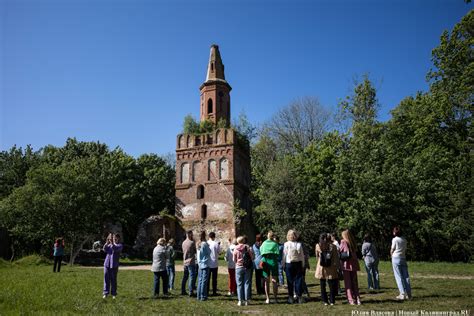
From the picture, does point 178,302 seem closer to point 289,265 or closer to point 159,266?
point 159,266

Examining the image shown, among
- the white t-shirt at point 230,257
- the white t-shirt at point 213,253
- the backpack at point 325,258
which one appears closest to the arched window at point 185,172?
the white t-shirt at point 230,257

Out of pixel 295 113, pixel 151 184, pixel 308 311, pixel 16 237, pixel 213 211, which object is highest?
pixel 295 113

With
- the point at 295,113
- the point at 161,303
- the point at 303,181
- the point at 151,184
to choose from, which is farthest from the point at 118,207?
the point at 161,303

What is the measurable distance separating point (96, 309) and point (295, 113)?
34.1 m

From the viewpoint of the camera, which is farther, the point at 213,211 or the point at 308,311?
the point at 213,211

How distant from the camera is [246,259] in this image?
31.2 ft

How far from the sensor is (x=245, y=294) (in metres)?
9.19

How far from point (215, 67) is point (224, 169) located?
11.7 meters

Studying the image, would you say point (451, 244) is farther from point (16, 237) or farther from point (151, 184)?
point (16, 237)

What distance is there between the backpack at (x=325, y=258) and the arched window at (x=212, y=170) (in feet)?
80.3

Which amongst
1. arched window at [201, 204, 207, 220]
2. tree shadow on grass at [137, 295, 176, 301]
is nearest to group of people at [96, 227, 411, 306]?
→ tree shadow on grass at [137, 295, 176, 301]

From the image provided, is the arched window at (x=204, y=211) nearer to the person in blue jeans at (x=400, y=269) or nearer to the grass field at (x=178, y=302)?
the grass field at (x=178, y=302)

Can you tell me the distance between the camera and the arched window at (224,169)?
3288cm

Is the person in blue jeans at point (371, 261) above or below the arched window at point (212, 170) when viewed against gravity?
below
